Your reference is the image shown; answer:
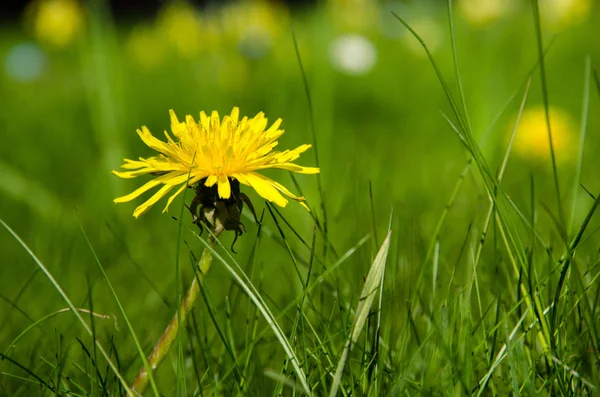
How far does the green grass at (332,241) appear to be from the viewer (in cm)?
50

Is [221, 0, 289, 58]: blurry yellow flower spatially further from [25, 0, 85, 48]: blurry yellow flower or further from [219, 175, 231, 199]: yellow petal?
[219, 175, 231, 199]: yellow petal

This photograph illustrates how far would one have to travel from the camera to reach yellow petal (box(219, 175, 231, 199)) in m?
0.44

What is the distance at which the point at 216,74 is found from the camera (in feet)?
7.57

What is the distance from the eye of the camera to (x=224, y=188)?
17.6 inches

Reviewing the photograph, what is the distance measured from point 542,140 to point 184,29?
5.97ft

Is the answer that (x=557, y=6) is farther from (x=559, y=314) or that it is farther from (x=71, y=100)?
(x=559, y=314)

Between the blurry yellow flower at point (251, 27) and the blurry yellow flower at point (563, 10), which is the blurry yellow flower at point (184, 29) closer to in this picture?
the blurry yellow flower at point (251, 27)

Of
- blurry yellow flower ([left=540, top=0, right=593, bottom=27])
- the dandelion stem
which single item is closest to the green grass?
the dandelion stem

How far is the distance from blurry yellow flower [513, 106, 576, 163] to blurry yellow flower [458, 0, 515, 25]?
0.30m

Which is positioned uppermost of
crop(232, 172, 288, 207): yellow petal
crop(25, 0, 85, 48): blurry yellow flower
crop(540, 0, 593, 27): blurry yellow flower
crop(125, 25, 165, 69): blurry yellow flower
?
crop(25, 0, 85, 48): blurry yellow flower

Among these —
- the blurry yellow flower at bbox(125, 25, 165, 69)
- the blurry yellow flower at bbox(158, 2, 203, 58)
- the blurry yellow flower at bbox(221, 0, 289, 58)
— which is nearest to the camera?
the blurry yellow flower at bbox(221, 0, 289, 58)

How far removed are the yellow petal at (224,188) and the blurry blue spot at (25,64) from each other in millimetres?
2710

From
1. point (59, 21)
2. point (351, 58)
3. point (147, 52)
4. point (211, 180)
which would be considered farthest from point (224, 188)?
point (147, 52)

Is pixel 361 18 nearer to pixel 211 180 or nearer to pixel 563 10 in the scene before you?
pixel 563 10
